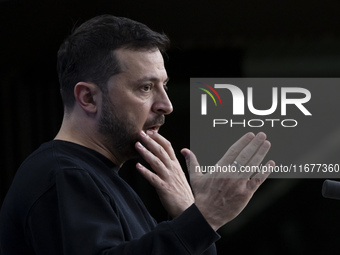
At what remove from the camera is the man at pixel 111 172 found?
4.67 feet

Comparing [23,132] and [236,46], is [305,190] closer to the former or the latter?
[236,46]

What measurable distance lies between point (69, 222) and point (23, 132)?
11.2 feet

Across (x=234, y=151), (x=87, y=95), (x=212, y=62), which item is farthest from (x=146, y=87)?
(x=212, y=62)

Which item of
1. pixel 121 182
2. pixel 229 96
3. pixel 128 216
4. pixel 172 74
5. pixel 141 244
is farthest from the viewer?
pixel 172 74

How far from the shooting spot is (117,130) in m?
1.74

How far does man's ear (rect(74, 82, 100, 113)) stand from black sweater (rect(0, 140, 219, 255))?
175 millimetres

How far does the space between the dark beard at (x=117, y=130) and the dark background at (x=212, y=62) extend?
2.57 m

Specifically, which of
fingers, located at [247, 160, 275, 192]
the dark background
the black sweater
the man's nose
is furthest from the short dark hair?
the dark background

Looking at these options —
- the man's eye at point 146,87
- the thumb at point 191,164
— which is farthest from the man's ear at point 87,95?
the thumb at point 191,164

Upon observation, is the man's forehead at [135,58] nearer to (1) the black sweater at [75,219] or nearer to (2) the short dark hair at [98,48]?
(2) the short dark hair at [98,48]

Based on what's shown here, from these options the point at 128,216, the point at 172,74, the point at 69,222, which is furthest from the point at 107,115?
the point at 172,74

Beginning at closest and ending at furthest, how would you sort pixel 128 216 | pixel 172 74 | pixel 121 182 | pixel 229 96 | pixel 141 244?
pixel 141 244
pixel 128 216
pixel 121 182
pixel 229 96
pixel 172 74

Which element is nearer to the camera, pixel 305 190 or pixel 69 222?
pixel 69 222

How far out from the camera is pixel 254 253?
4742 mm
